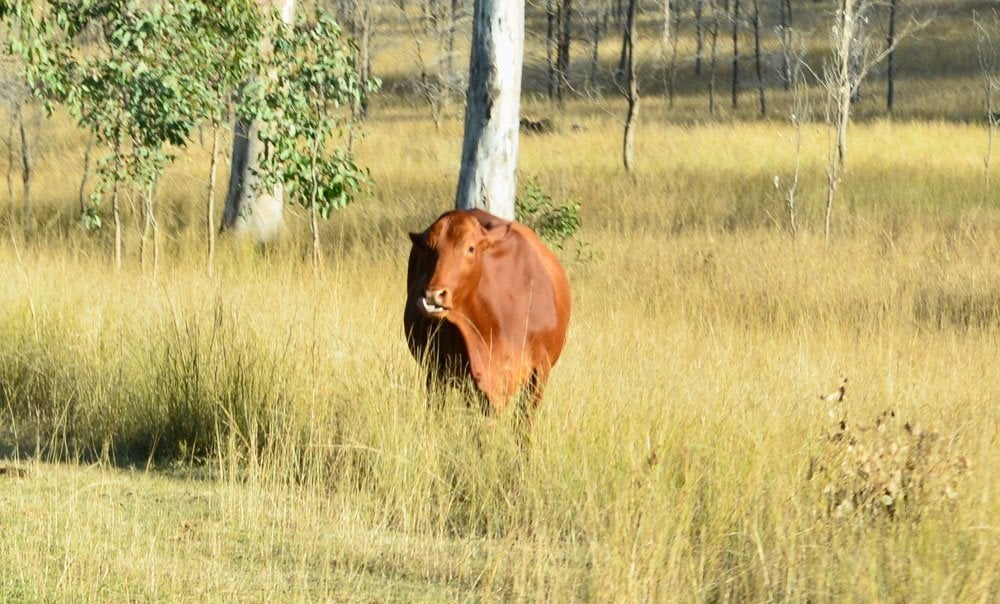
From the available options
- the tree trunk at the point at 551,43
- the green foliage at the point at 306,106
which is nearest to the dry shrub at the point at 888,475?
the green foliage at the point at 306,106

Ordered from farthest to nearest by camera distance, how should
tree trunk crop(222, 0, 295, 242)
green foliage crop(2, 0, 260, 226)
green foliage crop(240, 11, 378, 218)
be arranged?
tree trunk crop(222, 0, 295, 242), green foliage crop(240, 11, 378, 218), green foliage crop(2, 0, 260, 226)

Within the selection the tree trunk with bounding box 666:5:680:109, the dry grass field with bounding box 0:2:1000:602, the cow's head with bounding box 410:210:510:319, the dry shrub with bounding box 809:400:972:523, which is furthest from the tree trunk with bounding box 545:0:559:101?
the dry shrub with bounding box 809:400:972:523

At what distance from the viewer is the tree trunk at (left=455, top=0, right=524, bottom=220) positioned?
353 inches

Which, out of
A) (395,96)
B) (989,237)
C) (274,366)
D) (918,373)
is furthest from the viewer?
(395,96)

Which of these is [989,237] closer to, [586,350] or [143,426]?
[586,350]

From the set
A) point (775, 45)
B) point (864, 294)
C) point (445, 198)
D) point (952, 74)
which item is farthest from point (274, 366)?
point (775, 45)

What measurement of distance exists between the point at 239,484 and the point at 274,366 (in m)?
1.05

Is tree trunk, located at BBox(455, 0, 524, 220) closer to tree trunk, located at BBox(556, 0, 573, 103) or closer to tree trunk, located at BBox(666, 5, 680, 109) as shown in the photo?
tree trunk, located at BBox(666, 5, 680, 109)

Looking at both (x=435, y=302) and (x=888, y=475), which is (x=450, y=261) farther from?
(x=888, y=475)

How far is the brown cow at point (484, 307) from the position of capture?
18.2 ft

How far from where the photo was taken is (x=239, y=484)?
599 cm

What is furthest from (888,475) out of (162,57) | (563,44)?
(563,44)

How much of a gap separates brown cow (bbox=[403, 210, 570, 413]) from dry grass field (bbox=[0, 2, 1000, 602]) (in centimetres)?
22

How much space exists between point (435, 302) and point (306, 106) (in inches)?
192
